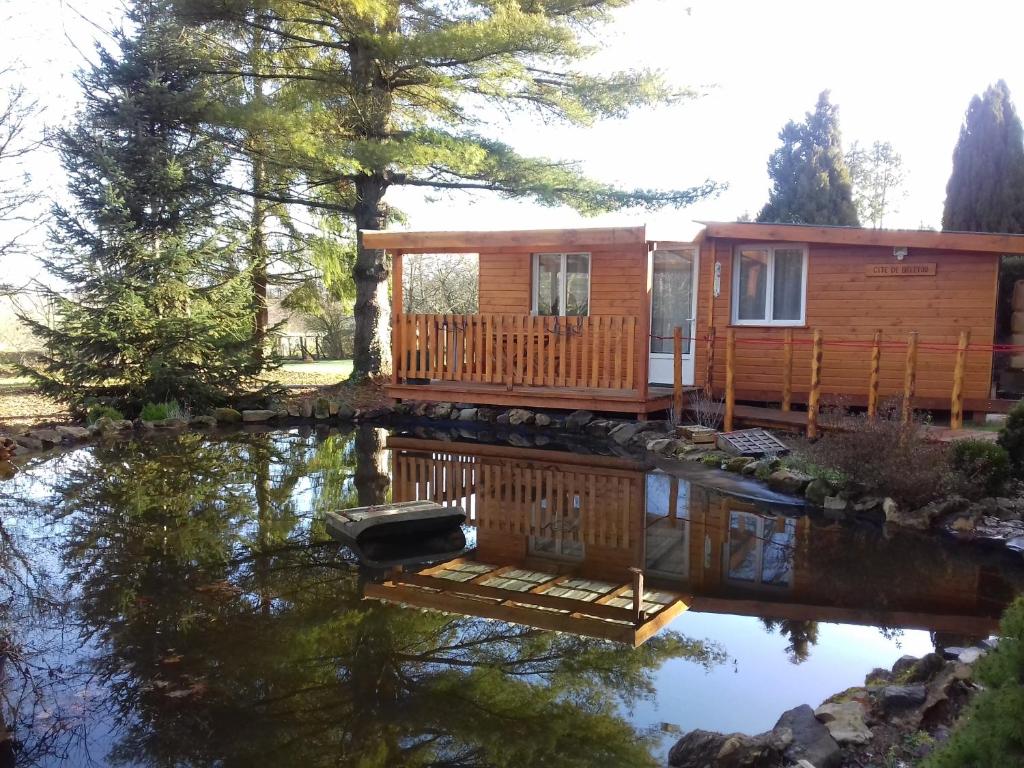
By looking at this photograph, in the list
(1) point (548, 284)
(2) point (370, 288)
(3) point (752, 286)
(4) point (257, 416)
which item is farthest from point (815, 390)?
(2) point (370, 288)

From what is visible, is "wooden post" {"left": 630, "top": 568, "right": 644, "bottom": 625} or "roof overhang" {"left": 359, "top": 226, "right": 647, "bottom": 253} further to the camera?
"roof overhang" {"left": 359, "top": 226, "right": 647, "bottom": 253}

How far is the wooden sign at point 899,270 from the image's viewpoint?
1132cm

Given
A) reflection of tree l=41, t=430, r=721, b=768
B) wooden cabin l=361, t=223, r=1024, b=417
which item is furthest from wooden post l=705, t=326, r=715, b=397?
reflection of tree l=41, t=430, r=721, b=768

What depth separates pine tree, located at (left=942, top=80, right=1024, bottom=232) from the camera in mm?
17938

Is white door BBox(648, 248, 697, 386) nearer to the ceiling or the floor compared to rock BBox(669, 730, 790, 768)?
nearer to the ceiling

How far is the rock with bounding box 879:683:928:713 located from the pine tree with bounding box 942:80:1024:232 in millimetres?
17510

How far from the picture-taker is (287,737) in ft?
11.0

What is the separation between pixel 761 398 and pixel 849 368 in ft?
4.48

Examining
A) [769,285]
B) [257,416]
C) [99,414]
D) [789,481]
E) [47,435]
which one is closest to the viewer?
[789,481]

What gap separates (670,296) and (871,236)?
11.2 feet

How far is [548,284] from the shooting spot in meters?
14.5

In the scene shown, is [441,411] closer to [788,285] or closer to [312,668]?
[788,285]

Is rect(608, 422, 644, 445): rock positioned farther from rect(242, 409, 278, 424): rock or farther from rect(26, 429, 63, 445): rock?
rect(26, 429, 63, 445): rock

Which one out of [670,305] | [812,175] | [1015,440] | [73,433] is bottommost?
[73,433]
